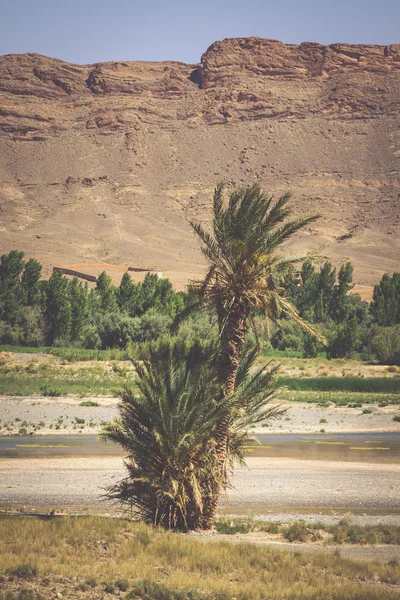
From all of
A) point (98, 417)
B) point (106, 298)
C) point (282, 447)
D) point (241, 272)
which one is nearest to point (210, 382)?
point (241, 272)

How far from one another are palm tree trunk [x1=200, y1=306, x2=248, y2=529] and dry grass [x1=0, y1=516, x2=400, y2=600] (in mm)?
1210

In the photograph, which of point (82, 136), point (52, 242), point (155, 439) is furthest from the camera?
point (82, 136)

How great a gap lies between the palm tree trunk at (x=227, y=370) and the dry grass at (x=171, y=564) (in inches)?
47.7

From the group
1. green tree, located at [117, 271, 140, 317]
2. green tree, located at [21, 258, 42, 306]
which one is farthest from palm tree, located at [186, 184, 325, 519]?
green tree, located at [117, 271, 140, 317]

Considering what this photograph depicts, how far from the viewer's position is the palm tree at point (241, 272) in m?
13.2

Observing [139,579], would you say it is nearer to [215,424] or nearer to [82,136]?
[215,424]

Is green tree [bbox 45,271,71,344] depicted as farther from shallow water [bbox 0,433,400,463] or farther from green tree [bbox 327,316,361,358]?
shallow water [bbox 0,433,400,463]

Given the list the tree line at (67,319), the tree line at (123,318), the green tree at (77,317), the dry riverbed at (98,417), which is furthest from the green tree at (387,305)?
the dry riverbed at (98,417)

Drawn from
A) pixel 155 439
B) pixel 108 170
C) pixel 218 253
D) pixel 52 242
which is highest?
pixel 108 170

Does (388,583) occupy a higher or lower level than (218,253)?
lower

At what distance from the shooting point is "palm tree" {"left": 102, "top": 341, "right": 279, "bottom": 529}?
1260 centimetres

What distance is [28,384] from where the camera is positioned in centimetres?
4269

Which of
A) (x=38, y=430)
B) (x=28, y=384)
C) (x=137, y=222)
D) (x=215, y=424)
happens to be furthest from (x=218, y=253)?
(x=137, y=222)

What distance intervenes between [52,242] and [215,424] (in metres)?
129
